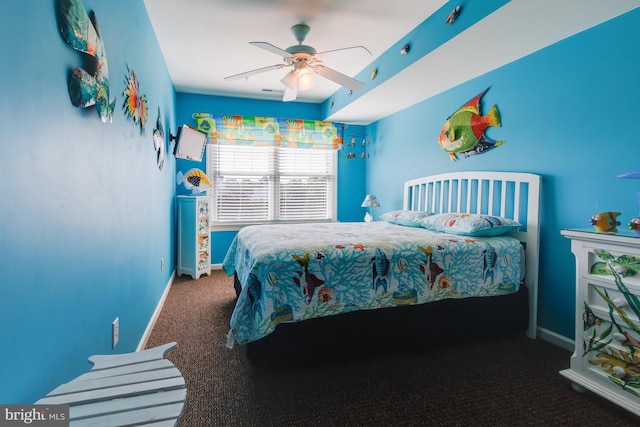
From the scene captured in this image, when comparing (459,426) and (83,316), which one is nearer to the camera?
(83,316)

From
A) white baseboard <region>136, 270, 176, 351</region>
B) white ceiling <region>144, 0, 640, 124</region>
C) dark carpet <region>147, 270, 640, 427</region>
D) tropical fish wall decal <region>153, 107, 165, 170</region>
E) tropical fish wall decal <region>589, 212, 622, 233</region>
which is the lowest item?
dark carpet <region>147, 270, 640, 427</region>

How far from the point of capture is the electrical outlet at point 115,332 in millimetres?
1564

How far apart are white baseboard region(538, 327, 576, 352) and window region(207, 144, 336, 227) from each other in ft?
10.4

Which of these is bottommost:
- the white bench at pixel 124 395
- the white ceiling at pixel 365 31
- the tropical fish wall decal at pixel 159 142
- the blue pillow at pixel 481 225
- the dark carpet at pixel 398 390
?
the dark carpet at pixel 398 390

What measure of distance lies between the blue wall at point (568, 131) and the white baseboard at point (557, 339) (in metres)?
0.04

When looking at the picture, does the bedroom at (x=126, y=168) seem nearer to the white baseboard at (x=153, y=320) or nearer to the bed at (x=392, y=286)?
the white baseboard at (x=153, y=320)

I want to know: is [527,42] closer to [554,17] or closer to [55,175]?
[554,17]

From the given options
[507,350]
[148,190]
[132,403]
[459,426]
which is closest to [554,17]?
[507,350]

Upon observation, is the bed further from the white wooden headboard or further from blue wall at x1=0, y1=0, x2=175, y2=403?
blue wall at x1=0, y1=0, x2=175, y2=403

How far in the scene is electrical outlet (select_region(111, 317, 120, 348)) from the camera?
61.6 inches

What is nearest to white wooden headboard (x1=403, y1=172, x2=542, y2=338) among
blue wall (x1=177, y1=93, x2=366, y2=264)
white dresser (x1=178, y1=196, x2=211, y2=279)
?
blue wall (x1=177, y1=93, x2=366, y2=264)

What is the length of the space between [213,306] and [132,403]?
226 cm

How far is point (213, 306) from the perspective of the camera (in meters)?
3.04

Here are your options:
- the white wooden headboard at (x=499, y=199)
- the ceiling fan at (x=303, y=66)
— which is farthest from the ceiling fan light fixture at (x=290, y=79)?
the white wooden headboard at (x=499, y=199)
